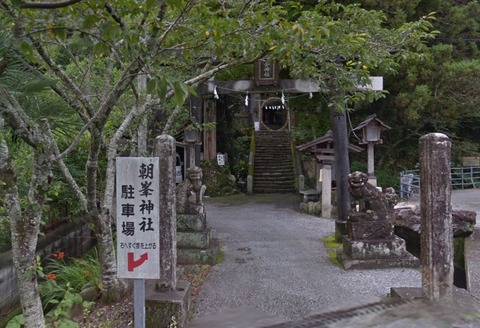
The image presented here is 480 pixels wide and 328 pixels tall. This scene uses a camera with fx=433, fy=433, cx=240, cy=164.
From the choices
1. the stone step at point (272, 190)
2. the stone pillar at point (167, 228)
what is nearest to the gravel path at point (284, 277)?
the stone pillar at point (167, 228)

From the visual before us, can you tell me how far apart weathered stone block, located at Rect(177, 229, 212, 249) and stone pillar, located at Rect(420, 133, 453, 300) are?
3.54m

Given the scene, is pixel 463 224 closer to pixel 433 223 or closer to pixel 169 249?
pixel 433 223

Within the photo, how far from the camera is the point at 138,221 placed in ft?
12.0

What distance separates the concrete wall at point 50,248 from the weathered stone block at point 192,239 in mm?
2372

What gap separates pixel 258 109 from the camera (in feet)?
82.9

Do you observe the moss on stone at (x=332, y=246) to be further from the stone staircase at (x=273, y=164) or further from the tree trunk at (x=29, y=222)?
the stone staircase at (x=273, y=164)

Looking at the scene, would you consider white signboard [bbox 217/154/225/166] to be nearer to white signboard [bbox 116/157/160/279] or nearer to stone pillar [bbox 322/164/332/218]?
stone pillar [bbox 322/164/332/218]

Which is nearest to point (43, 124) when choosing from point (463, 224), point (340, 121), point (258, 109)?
point (340, 121)

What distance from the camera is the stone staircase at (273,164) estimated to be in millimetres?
18141

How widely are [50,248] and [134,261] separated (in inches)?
189

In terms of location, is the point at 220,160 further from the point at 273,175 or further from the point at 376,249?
the point at 376,249

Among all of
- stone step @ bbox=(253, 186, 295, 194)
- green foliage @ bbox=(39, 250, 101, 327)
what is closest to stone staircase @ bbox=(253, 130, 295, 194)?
stone step @ bbox=(253, 186, 295, 194)

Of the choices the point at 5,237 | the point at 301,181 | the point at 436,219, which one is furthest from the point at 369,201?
the point at 301,181

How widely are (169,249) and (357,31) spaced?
3.80 meters
